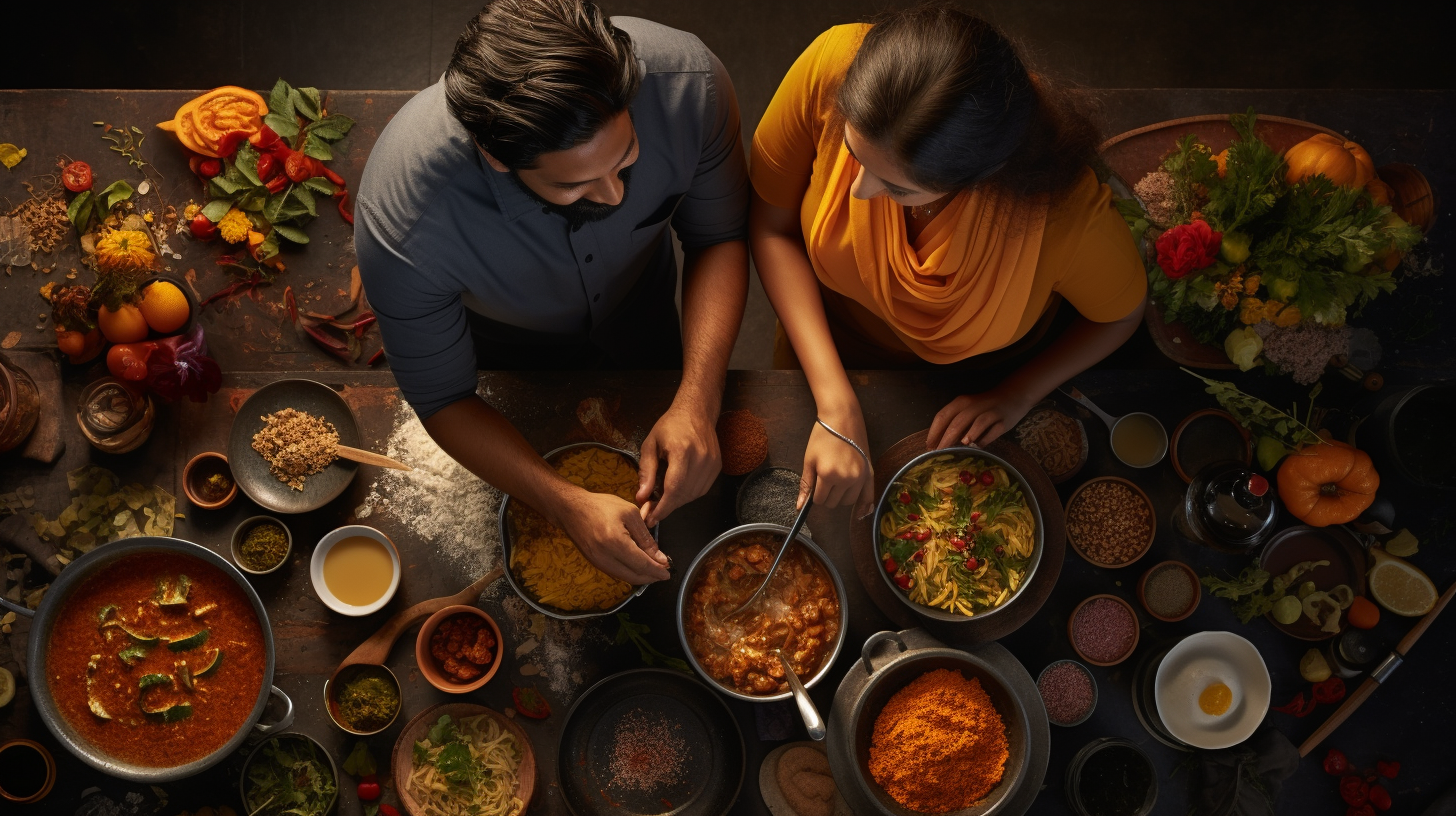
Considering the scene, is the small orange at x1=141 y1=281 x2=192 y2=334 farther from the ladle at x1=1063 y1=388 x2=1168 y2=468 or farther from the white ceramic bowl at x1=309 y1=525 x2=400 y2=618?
the ladle at x1=1063 y1=388 x2=1168 y2=468

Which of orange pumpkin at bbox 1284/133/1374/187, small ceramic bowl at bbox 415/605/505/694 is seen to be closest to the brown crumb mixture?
small ceramic bowl at bbox 415/605/505/694

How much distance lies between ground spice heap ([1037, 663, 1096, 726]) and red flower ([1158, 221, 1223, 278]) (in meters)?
1.20

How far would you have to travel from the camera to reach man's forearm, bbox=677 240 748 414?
7.45ft

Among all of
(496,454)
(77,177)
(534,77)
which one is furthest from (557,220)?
(77,177)

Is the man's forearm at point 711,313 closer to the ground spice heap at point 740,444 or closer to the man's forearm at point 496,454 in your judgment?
the ground spice heap at point 740,444

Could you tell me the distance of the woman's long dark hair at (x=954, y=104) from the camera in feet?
5.17

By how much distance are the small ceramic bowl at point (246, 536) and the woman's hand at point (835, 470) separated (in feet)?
4.90

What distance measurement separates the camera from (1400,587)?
2.52 metres

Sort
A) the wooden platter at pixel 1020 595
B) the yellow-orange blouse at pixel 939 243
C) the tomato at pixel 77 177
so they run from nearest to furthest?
the yellow-orange blouse at pixel 939 243 → the wooden platter at pixel 1020 595 → the tomato at pixel 77 177

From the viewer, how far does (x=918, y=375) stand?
99.8 inches

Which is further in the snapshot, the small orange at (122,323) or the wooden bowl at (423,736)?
the small orange at (122,323)

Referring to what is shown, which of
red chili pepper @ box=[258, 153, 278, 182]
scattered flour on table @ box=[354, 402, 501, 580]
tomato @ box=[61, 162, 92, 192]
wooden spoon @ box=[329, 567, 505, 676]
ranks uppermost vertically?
red chili pepper @ box=[258, 153, 278, 182]

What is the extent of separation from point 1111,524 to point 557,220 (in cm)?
179

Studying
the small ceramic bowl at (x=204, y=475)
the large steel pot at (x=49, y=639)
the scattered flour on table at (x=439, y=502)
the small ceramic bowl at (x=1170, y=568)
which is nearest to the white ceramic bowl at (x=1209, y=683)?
the small ceramic bowl at (x=1170, y=568)
